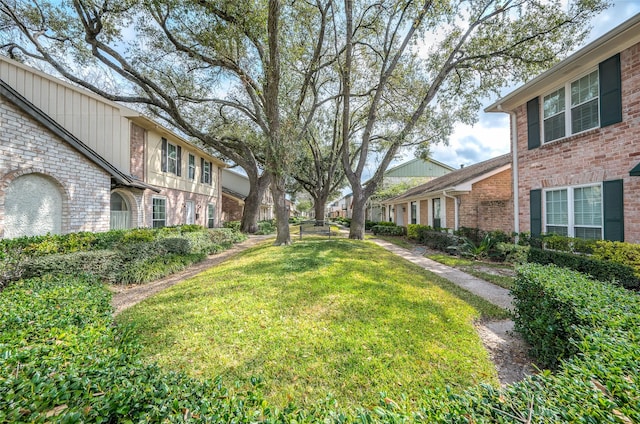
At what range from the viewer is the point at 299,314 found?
172 inches

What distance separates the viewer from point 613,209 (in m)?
6.34

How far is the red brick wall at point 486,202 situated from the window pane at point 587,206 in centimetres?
370

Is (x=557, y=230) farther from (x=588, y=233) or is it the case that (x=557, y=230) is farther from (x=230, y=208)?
(x=230, y=208)

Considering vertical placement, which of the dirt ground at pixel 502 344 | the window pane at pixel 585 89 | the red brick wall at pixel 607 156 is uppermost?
the window pane at pixel 585 89

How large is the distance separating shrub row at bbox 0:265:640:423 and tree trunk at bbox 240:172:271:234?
1589 cm

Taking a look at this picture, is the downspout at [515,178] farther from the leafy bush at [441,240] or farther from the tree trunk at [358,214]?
the tree trunk at [358,214]

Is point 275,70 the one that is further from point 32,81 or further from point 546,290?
point 546,290

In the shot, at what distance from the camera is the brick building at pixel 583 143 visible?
6.04 meters

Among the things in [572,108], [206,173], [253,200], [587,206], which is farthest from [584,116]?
[206,173]

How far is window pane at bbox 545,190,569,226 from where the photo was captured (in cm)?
769

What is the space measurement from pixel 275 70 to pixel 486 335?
10.1 m

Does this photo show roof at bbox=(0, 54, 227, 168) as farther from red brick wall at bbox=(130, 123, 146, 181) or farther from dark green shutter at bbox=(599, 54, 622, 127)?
dark green shutter at bbox=(599, 54, 622, 127)

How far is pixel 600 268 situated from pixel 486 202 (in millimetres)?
6602

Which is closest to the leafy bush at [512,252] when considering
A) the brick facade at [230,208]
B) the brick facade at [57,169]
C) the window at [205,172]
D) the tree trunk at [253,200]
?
the tree trunk at [253,200]
